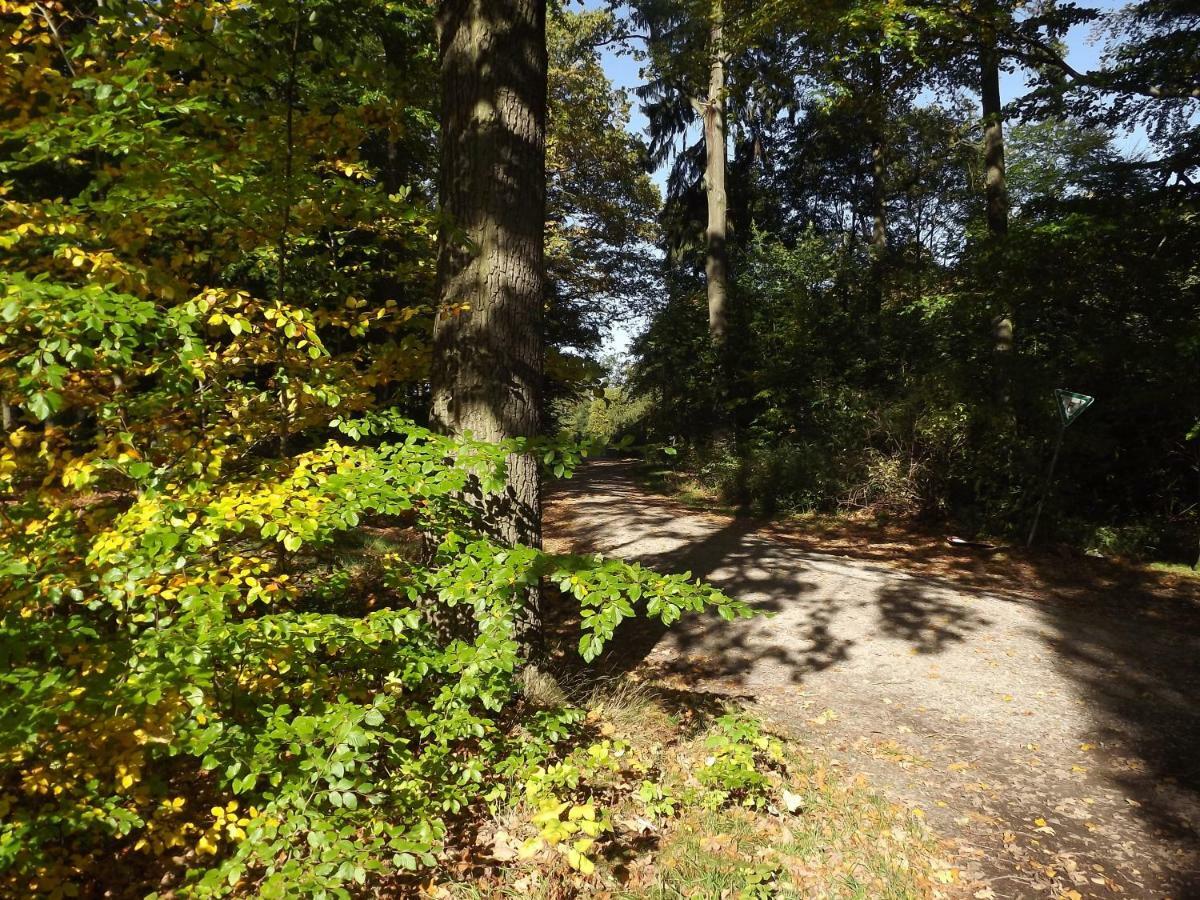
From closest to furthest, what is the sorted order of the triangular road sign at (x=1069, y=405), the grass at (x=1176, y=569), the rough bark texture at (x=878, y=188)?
the grass at (x=1176, y=569) < the triangular road sign at (x=1069, y=405) < the rough bark texture at (x=878, y=188)

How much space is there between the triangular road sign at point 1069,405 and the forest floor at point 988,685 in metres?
1.89

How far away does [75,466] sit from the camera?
2371mm

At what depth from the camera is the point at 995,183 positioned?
10672mm

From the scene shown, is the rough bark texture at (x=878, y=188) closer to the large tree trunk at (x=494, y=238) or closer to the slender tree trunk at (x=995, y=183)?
the slender tree trunk at (x=995, y=183)

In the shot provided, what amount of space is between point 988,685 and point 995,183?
9798 millimetres

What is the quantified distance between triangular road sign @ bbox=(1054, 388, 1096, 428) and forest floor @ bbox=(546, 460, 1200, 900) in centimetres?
189

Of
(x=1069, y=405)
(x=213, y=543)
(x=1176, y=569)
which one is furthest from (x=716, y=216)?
(x=213, y=543)

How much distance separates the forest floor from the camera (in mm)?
3035

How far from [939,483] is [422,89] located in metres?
9.21

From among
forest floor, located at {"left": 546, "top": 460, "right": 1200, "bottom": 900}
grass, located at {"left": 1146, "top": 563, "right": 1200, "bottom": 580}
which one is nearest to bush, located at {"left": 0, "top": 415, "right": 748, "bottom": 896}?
forest floor, located at {"left": 546, "top": 460, "right": 1200, "bottom": 900}

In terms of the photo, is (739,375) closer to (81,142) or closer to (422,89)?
(422,89)

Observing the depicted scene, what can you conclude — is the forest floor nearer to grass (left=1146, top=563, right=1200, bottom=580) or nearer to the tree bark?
grass (left=1146, top=563, right=1200, bottom=580)

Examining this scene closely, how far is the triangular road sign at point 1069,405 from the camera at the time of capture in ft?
25.7

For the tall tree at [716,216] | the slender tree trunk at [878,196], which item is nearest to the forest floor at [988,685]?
the slender tree trunk at [878,196]
